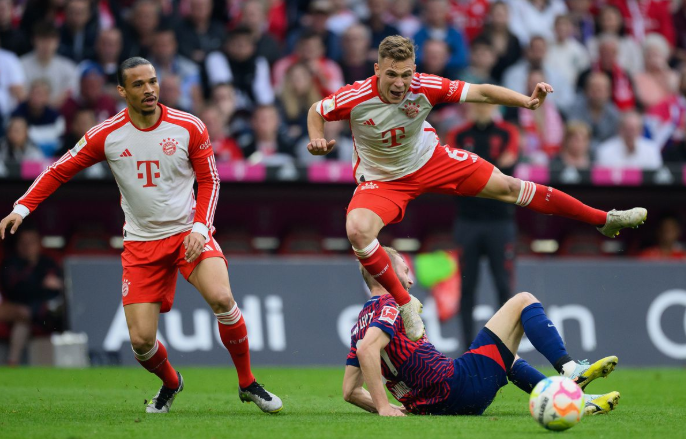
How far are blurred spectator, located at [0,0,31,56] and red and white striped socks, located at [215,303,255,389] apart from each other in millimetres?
8458

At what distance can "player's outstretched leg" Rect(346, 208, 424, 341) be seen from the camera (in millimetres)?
6875

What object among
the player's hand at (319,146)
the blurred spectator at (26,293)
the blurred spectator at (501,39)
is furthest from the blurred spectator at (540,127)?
the player's hand at (319,146)

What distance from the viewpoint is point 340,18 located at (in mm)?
15859

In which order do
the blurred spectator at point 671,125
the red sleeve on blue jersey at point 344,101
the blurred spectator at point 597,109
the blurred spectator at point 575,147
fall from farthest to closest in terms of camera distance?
the blurred spectator at point 597,109
the blurred spectator at point 671,125
the blurred spectator at point 575,147
the red sleeve on blue jersey at point 344,101

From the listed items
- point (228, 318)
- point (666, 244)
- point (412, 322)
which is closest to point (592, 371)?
point (412, 322)

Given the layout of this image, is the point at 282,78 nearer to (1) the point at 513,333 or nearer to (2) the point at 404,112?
(2) the point at 404,112

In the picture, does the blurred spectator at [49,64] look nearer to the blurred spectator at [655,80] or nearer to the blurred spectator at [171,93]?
the blurred spectator at [171,93]

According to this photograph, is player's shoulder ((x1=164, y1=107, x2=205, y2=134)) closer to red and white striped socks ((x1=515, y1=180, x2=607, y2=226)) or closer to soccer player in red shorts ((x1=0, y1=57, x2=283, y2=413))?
soccer player in red shorts ((x1=0, y1=57, x2=283, y2=413))

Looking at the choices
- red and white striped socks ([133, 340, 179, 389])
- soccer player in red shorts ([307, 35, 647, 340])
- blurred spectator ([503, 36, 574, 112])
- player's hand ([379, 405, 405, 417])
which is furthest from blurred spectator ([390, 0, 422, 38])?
player's hand ([379, 405, 405, 417])

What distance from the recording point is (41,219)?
540 inches

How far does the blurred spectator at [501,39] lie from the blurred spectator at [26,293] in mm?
7230

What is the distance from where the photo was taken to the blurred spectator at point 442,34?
1524 cm

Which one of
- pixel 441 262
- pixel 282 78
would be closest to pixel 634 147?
pixel 441 262

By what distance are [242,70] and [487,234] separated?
506 cm
